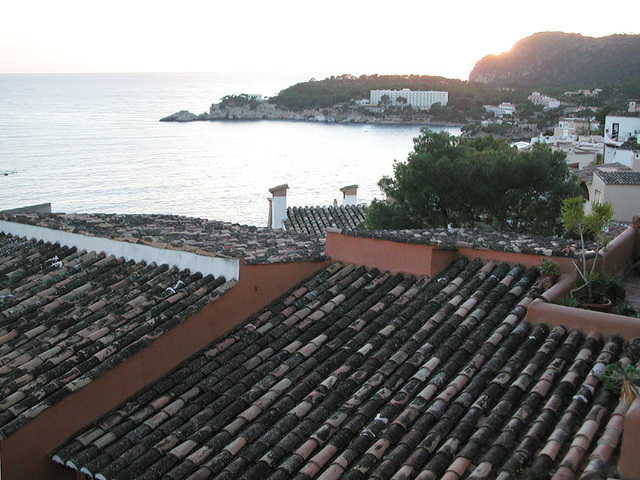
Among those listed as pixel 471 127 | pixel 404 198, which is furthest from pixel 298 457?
pixel 471 127

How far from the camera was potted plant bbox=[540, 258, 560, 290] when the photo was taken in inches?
231

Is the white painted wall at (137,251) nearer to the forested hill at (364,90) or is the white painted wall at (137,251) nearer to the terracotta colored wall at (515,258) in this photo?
the terracotta colored wall at (515,258)

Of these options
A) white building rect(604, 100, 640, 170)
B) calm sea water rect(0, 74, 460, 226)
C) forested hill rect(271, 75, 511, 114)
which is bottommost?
calm sea water rect(0, 74, 460, 226)

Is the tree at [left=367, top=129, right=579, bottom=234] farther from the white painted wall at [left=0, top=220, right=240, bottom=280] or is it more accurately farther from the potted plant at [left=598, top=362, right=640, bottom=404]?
the potted plant at [left=598, top=362, right=640, bottom=404]

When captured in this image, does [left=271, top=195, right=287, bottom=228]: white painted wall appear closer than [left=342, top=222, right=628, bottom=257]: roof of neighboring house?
No

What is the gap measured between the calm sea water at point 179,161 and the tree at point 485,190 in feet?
105

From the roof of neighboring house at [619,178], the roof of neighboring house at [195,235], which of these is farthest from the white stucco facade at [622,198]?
the roof of neighboring house at [195,235]

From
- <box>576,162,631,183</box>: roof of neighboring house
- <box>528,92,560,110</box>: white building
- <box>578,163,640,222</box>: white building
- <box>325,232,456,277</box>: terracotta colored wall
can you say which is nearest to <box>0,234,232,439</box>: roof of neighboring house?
<box>325,232,456,277</box>: terracotta colored wall

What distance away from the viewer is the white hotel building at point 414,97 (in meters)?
141

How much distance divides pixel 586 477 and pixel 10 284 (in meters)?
6.24

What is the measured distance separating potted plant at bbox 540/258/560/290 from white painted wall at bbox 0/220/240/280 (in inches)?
111

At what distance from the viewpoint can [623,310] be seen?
18.9ft

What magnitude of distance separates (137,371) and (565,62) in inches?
6396

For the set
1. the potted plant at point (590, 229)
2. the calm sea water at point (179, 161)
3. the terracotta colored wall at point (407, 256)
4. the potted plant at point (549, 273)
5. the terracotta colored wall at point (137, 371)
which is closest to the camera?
the terracotta colored wall at point (137, 371)
